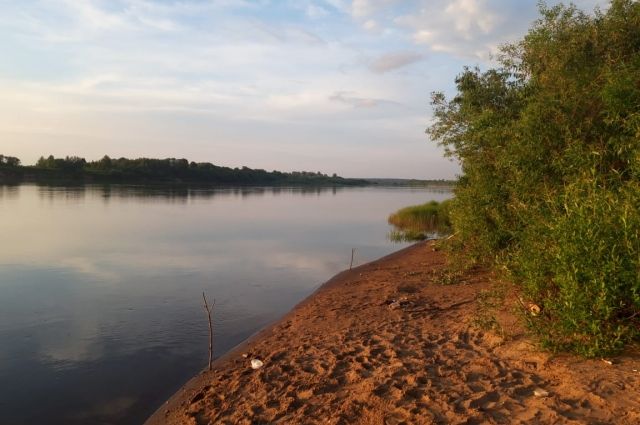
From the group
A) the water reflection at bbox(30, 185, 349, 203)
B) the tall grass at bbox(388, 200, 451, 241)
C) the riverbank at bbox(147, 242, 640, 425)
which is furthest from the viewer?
the water reflection at bbox(30, 185, 349, 203)

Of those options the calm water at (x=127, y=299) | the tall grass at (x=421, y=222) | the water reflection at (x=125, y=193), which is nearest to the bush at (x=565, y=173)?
the calm water at (x=127, y=299)

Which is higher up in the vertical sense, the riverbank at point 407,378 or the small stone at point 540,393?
the small stone at point 540,393

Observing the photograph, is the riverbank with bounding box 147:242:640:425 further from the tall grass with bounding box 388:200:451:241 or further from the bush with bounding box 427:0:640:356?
the tall grass with bounding box 388:200:451:241

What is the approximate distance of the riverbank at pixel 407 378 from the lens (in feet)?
16.7

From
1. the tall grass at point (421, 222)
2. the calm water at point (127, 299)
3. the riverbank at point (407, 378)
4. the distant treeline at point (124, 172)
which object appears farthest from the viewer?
the distant treeline at point (124, 172)

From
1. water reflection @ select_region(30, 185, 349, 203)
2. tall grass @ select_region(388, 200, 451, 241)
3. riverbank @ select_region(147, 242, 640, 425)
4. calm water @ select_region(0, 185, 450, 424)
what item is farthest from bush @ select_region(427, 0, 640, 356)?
water reflection @ select_region(30, 185, 349, 203)

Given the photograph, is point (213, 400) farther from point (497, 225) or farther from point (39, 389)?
point (497, 225)

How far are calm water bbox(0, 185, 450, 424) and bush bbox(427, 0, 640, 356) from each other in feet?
19.0

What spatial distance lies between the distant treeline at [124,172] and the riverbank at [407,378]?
8921 centimetres

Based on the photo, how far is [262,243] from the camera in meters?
24.6

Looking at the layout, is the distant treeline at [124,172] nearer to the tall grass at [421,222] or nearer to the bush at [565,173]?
the tall grass at [421,222]

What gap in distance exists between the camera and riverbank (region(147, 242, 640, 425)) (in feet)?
16.7

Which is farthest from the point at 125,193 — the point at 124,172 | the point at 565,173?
the point at 565,173

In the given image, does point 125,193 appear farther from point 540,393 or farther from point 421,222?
point 540,393
